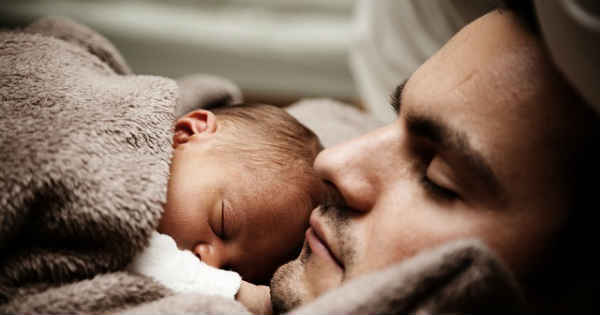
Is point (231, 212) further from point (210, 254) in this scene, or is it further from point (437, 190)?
point (437, 190)

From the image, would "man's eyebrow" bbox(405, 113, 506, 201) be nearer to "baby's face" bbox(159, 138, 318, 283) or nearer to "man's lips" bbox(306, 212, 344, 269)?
"man's lips" bbox(306, 212, 344, 269)

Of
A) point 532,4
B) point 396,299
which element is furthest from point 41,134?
point 532,4

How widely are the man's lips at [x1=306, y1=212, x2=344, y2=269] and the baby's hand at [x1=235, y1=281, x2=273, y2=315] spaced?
133 millimetres

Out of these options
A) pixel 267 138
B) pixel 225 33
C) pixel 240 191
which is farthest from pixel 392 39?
pixel 240 191

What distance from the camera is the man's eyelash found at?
1.91 ft

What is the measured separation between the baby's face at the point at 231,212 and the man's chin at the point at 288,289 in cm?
11

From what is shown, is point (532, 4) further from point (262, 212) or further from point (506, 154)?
point (262, 212)

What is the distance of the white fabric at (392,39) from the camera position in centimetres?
129

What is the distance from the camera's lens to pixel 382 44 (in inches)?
60.2

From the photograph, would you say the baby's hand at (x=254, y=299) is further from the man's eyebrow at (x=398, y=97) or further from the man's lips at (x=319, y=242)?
the man's eyebrow at (x=398, y=97)

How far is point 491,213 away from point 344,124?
0.74m

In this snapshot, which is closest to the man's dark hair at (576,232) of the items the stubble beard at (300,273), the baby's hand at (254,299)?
the stubble beard at (300,273)

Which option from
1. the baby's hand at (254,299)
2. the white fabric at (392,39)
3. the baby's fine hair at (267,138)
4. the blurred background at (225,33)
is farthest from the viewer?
the blurred background at (225,33)

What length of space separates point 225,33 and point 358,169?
126cm
